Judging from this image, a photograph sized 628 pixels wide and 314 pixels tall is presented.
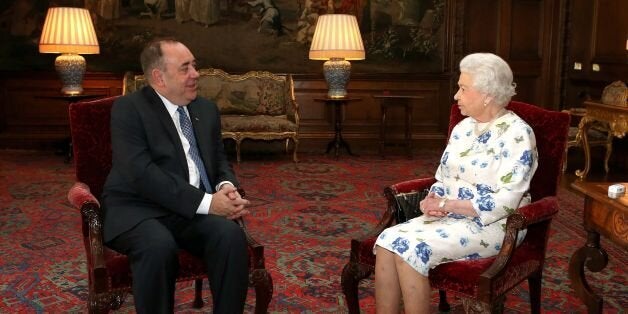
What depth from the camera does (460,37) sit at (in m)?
9.66

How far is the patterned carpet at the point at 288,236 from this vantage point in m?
3.57

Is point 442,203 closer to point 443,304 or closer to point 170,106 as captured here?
point 443,304

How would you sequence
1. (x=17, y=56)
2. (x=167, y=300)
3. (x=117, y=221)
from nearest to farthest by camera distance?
(x=167, y=300), (x=117, y=221), (x=17, y=56)

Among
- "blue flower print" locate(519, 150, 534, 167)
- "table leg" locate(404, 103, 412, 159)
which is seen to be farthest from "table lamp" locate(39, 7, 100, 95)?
"blue flower print" locate(519, 150, 534, 167)

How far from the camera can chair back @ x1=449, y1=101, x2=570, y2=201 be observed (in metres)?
2.97

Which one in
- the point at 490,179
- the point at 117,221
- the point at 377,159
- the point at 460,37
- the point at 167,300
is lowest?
the point at 377,159

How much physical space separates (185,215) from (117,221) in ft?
0.96

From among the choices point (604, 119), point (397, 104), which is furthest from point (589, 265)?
point (397, 104)

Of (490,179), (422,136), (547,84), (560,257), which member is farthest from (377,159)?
(490,179)

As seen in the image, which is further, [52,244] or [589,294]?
[52,244]

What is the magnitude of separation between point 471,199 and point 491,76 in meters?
0.56

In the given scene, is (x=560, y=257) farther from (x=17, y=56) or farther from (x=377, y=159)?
(x=17, y=56)

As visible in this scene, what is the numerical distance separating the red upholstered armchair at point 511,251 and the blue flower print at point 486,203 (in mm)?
109

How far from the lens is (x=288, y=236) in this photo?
4.87m
